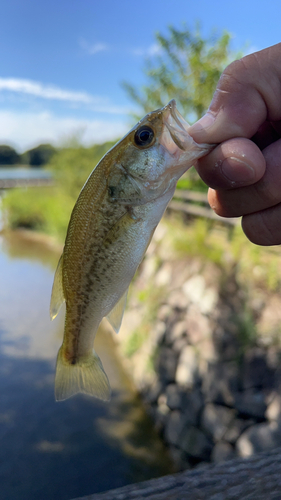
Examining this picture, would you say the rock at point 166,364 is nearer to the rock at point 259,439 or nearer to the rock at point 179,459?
the rock at point 179,459

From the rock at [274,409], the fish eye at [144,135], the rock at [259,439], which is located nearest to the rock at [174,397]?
the rock at [259,439]

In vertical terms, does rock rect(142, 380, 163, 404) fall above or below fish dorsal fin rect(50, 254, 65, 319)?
below

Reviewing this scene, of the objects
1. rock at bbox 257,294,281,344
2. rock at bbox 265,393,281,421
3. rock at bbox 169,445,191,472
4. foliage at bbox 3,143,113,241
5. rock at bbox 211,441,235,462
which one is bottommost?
rock at bbox 169,445,191,472

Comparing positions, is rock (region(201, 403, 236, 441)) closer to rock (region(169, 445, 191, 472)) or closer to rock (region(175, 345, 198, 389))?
rock (region(175, 345, 198, 389))

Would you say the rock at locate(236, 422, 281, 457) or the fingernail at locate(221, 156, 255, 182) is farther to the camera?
the rock at locate(236, 422, 281, 457)

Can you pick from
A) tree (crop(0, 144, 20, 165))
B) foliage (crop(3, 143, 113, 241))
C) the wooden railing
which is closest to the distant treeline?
tree (crop(0, 144, 20, 165))

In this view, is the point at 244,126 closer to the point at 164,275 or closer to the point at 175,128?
the point at 175,128

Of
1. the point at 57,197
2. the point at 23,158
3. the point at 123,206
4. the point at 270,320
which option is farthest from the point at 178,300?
the point at 23,158
